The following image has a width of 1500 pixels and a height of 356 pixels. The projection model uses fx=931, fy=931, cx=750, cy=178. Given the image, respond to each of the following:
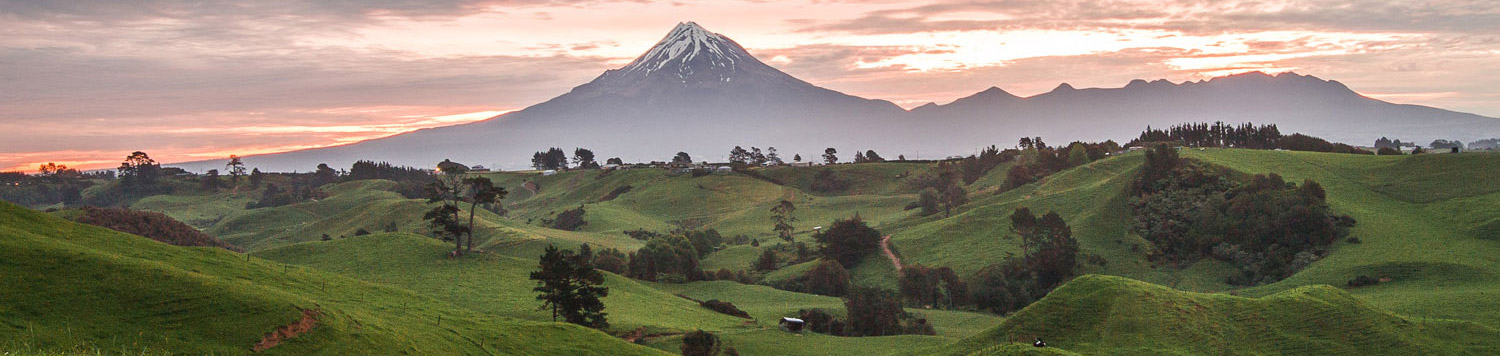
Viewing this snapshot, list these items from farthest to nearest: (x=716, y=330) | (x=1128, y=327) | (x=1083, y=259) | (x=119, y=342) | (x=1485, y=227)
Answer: (x=1083, y=259) → (x=1485, y=227) → (x=716, y=330) → (x=1128, y=327) → (x=119, y=342)

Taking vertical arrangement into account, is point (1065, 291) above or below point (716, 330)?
above

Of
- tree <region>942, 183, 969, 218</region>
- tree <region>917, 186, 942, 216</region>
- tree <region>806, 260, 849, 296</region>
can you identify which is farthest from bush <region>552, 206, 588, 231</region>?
tree <region>806, 260, 849, 296</region>

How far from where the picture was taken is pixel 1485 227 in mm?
72250

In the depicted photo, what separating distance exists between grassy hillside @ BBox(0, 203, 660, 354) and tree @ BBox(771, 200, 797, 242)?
282 feet

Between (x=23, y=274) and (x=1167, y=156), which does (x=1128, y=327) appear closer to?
(x=23, y=274)

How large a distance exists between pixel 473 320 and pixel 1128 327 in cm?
2657

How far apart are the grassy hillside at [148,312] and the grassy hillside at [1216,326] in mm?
19080

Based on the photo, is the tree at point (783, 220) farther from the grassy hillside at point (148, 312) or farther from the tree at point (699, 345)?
the grassy hillside at point (148, 312)

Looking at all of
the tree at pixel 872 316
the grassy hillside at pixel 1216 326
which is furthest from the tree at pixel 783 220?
the grassy hillside at pixel 1216 326

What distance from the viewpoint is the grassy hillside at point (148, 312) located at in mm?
23922

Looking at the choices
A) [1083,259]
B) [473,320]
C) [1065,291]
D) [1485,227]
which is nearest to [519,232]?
[1083,259]

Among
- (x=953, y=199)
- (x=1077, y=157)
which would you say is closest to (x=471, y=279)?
(x=953, y=199)

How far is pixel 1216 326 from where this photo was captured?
3534 centimetres

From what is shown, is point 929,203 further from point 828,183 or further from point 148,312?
point 148,312
